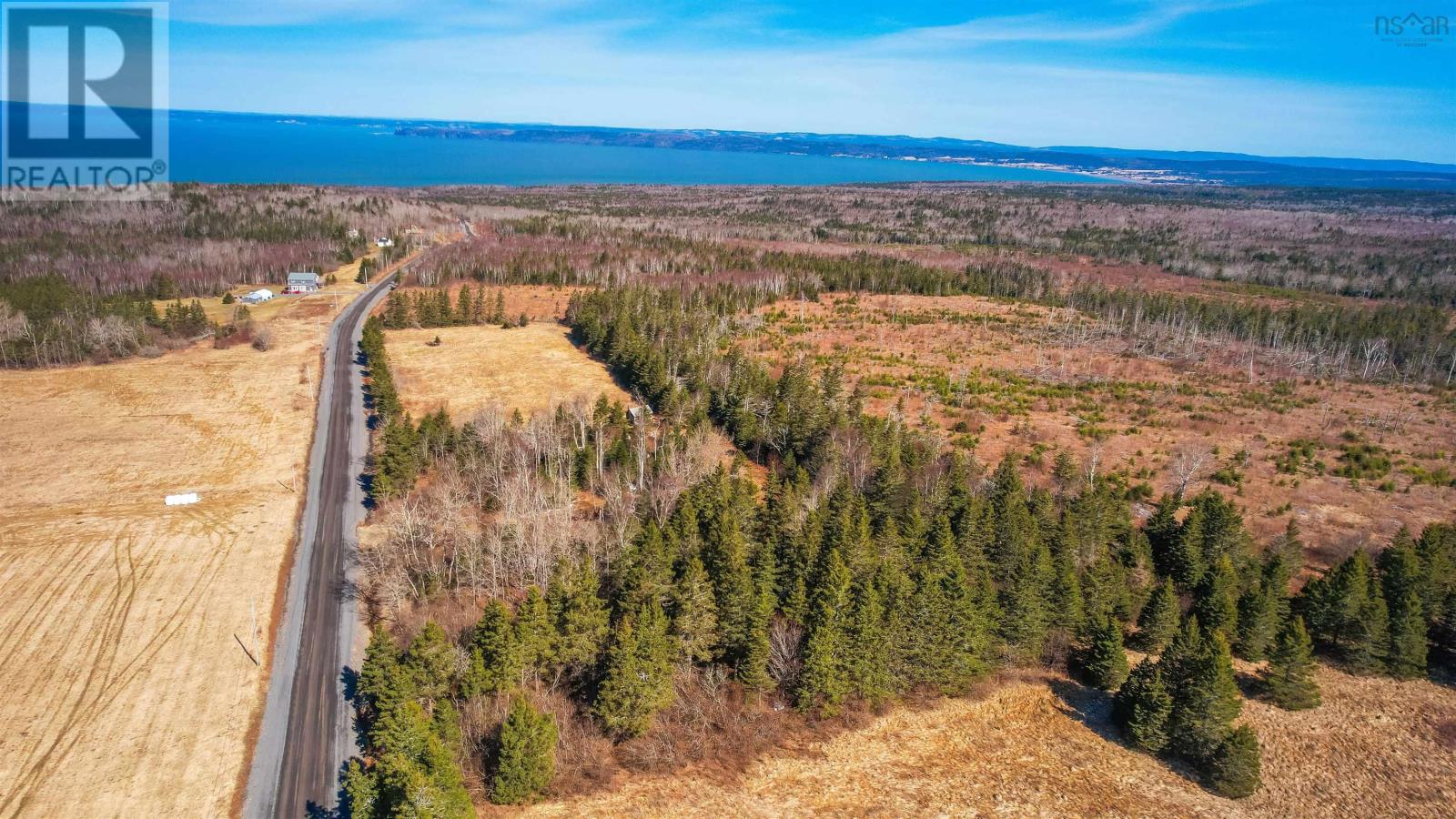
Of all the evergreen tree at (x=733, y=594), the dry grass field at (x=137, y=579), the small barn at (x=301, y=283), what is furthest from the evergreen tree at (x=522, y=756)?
the small barn at (x=301, y=283)

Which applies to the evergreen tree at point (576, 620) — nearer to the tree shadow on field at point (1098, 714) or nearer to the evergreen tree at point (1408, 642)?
the tree shadow on field at point (1098, 714)

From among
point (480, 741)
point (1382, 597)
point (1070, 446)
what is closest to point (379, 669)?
point (480, 741)

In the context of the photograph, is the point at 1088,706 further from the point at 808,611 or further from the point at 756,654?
the point at 756,654

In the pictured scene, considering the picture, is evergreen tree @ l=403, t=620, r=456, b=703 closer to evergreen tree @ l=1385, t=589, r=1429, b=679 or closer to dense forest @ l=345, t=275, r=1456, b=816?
dense forest @ l=345, t=275, r=1456, b=816

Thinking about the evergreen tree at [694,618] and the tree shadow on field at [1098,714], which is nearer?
the tree shadow on field at [1098,714]

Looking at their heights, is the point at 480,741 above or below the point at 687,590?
below

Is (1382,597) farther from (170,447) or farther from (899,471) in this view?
(170,447)

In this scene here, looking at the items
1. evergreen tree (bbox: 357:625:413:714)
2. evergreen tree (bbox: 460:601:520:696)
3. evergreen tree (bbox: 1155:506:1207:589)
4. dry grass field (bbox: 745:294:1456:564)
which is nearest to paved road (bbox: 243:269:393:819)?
evergreen tree (bbox: 357:625:413:714)
